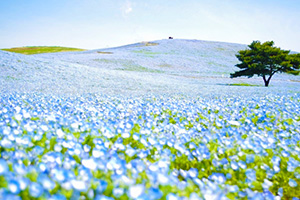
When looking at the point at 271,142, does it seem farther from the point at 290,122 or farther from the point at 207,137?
the point at 290,122

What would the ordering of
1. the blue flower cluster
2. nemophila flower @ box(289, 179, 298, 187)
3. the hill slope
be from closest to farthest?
the blue flower cluster, nemophila flower @ box(289, 179, 298, 187), the hill slope

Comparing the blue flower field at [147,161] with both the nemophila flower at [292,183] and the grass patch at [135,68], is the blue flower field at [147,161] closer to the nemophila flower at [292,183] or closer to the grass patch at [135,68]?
the nemophila flower at [292,183]

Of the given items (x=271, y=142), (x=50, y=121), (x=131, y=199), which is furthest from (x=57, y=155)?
(x=271, y=142)

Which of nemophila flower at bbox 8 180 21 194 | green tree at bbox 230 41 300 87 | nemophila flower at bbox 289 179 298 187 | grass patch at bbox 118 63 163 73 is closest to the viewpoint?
nemophila flower at bbox 8 180 21 194

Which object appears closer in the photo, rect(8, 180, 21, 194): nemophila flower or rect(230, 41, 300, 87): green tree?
rect(8, 180, 21, 194): nemophila flower

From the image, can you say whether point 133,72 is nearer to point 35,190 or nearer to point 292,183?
point 292,183

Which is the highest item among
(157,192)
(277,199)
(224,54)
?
(224,54)

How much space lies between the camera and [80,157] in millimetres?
2076

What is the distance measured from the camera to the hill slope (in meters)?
15.2

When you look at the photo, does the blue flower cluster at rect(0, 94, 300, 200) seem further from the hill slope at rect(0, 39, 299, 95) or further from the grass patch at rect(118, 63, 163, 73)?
the grass patch at rect(118, 63, 163, 73)

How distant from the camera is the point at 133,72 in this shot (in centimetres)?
3328

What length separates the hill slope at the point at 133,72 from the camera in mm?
15188

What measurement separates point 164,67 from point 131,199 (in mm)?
42882

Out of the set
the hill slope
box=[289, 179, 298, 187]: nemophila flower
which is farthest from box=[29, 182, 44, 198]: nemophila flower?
the hill slope
